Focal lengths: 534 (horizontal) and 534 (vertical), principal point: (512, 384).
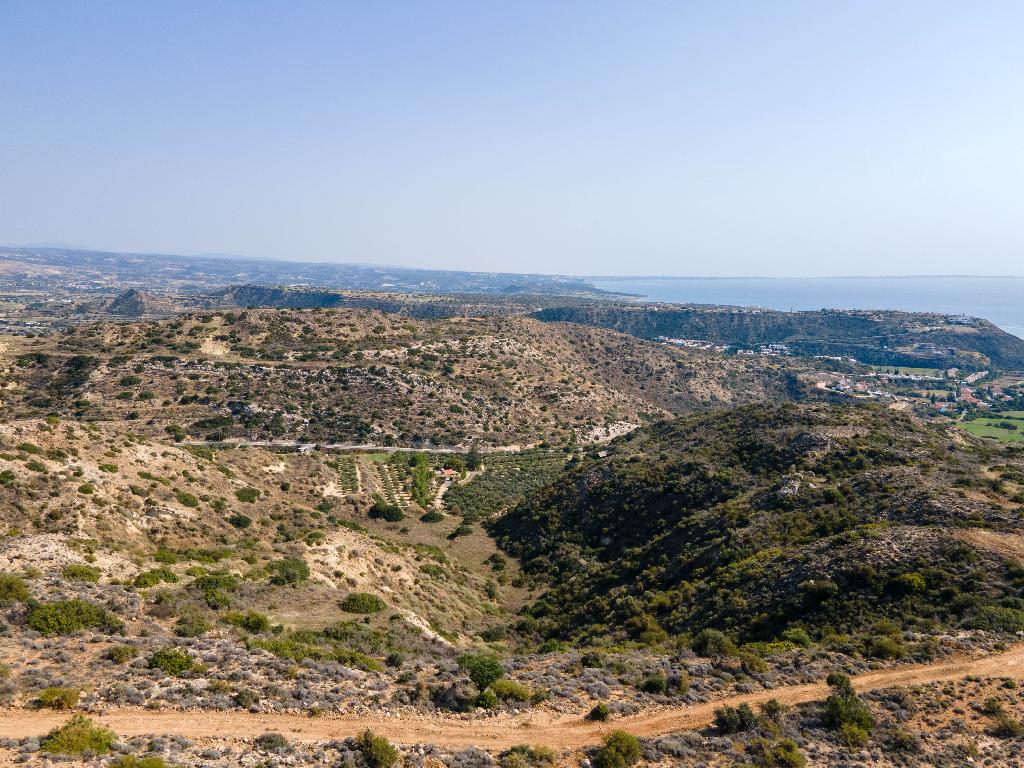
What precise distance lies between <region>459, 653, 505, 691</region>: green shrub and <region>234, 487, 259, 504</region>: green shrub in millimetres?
31276

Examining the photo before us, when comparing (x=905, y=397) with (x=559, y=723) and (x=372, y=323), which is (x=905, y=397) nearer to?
(x=372, y=323)

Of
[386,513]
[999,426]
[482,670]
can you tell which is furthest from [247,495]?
[999,426]

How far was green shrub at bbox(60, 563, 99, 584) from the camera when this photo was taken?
75.5 feet

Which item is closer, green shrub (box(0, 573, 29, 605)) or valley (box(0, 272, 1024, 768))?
valley (box(0, 272, 1024, 768))

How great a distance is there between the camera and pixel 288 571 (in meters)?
30.0

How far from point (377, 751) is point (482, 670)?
556cm

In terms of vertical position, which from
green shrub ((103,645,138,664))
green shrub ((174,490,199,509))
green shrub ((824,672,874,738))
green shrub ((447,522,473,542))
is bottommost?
green shrub ((447,522,473,542))

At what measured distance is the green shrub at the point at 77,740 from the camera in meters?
12.9

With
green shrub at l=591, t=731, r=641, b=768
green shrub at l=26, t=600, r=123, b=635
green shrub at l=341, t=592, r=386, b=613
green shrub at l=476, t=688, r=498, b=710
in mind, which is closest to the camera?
green shrub at l=591, t=731, r=641, b=768

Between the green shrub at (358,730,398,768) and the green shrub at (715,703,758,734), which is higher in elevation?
the green shrub at (358,730,398,768)

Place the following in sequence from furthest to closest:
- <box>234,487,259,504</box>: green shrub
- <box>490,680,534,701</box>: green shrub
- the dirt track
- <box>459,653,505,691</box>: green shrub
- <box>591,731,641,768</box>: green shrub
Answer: <box>234,487,259,504</box>: green shrub
<box>459,653,505,691</box>: green shrub
<box>490,680,534,701</box>: green shrub
<box>591,731,641,768</box>: green shrub
the dirt track

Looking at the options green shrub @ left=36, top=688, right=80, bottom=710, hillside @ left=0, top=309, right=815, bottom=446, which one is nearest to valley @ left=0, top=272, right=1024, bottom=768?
green shrub @ left=36, top=688, right=80, bottom=710

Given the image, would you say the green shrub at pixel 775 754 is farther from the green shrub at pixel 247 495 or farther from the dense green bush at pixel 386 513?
the dense green bush at pixel 386 513

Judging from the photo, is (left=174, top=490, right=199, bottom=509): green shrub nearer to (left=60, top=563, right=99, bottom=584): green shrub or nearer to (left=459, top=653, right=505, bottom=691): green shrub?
(left=60, top=563, right=99, bottom=584): green shrub
